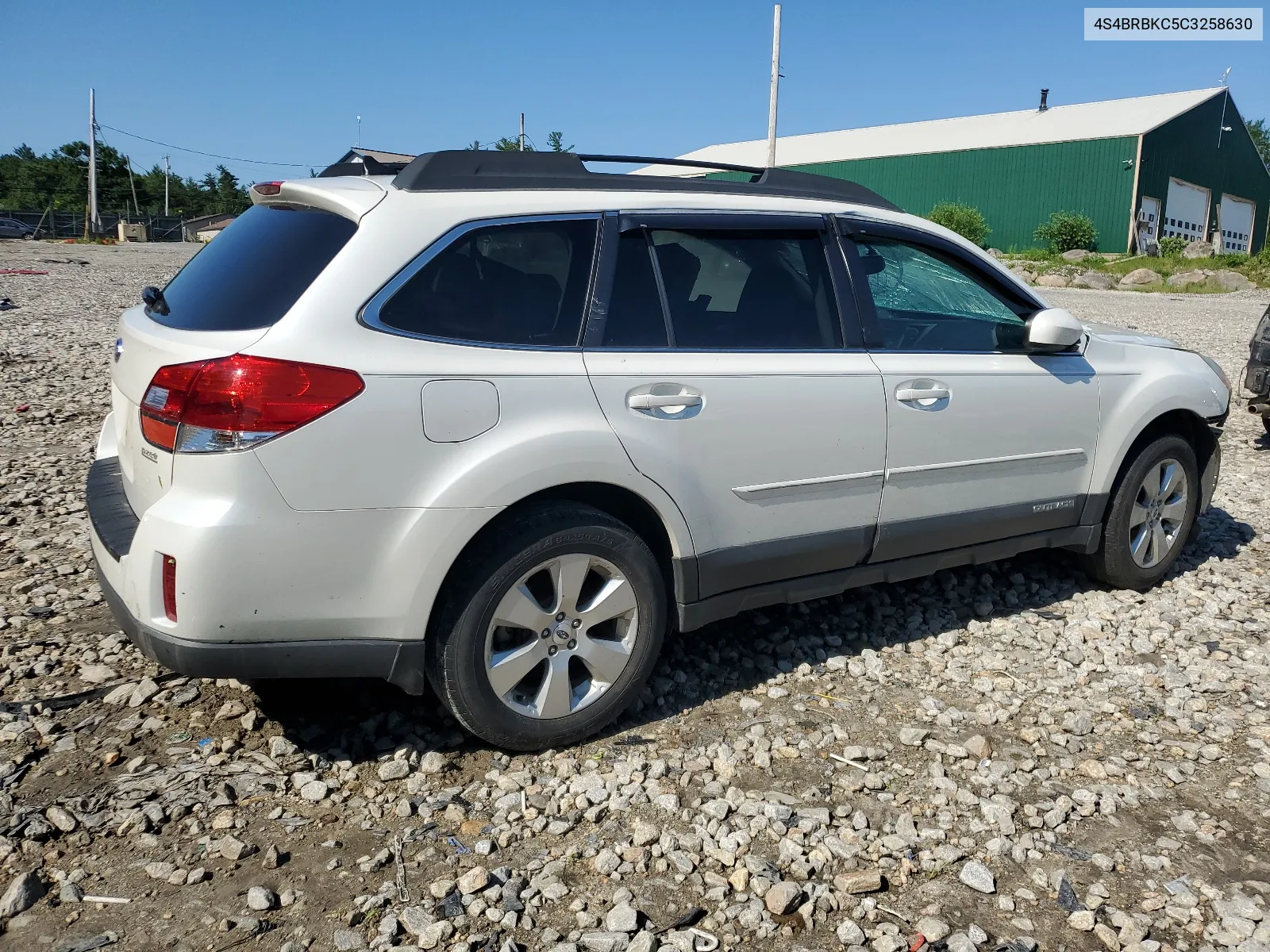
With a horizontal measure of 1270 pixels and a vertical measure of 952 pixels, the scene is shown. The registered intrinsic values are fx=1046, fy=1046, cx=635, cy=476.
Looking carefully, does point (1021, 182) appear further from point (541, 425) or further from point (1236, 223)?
point (541, 425)

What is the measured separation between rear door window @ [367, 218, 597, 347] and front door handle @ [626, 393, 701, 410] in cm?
28

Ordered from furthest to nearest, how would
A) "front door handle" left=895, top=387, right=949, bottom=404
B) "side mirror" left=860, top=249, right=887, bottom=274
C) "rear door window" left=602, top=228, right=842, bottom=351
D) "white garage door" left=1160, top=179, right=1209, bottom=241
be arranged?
"white garage door" left=1160, top=179, right=1209, bottom=241
"side mirror" left=860, top=249, right=887, bottom=274
"front door handle" left=895, top=387, right=949, bottom=404
"rear door window" left=602, top=228, right=842, bottom=351

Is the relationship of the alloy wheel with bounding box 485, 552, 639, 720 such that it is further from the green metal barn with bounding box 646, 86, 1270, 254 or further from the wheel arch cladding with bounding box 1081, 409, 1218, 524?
the green metal barn with bounding box 646, 86, 1270, 254

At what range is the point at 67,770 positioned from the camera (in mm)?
3400

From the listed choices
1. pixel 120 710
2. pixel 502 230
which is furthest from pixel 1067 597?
pixel 120 710

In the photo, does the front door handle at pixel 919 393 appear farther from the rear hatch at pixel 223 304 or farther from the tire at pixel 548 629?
the rear hatch at pixel 223 304

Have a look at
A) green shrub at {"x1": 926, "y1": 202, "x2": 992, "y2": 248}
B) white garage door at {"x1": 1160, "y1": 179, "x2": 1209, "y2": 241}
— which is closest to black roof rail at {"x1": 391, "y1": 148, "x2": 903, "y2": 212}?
green shrub at {"x1": 926, "y1": 202, "x2": 992, "y2": 248}

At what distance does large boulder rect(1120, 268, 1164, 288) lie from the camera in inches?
1187

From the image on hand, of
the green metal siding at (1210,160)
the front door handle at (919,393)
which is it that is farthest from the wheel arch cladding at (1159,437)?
the green metal siding at (1210,160)

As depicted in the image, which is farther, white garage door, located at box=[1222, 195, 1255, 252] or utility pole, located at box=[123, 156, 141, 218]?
utility pole, located at box=[123, 156, 141, 218]

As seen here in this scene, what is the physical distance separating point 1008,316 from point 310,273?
312cm

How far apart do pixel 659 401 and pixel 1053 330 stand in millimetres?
2022

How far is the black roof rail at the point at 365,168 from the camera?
3.95m

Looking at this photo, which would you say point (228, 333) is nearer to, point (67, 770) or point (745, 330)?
point (67, 770)
